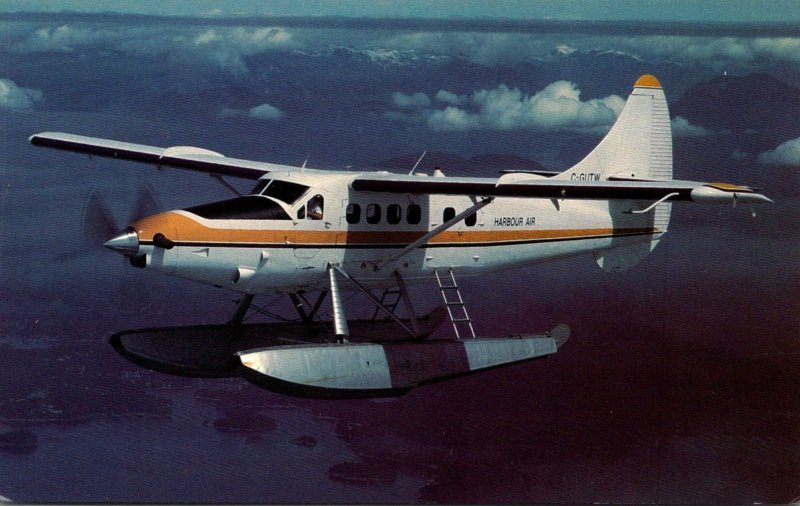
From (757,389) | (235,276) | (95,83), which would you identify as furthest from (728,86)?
(95,83)

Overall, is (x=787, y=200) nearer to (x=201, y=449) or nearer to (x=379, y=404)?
(x=379, y=404)

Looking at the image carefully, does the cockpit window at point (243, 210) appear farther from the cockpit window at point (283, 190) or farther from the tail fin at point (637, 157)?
the tail fin at point (637, 157)

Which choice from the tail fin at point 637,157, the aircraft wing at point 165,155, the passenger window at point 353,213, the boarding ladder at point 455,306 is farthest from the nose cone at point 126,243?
the tail fin at point 637,157

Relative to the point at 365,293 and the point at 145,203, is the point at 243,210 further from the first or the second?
the point at 365,293

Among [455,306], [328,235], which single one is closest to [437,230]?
[455,306]

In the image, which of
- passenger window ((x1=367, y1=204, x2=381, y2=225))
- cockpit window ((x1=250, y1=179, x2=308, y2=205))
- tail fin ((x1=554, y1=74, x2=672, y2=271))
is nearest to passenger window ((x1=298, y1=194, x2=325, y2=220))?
cockpit window ((x1=250, y1=179, x2=308, y2=205))

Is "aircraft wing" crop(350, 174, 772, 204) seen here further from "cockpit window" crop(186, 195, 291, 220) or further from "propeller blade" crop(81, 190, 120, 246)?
"propeller blade" crop(81, 190, 120, 246)
